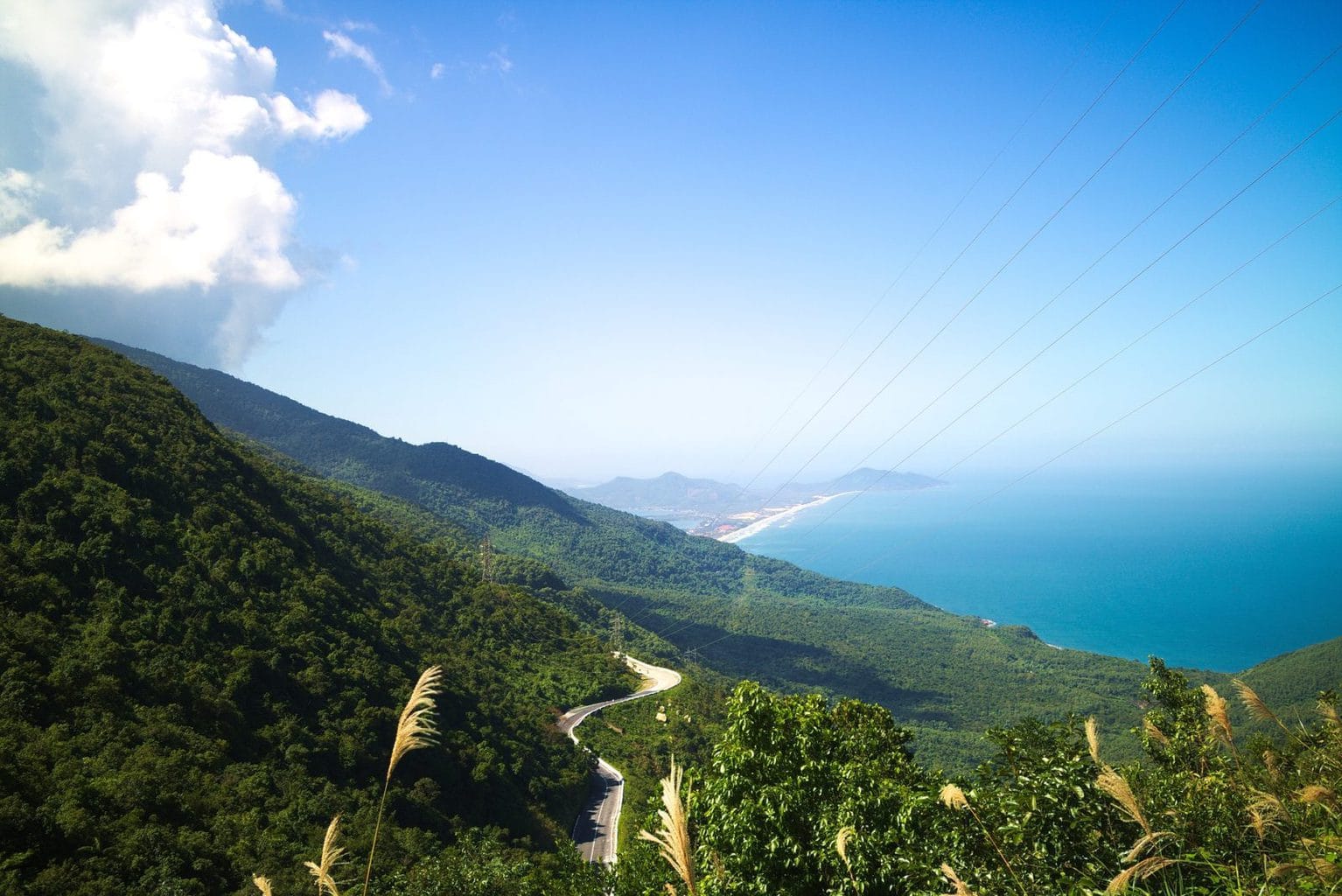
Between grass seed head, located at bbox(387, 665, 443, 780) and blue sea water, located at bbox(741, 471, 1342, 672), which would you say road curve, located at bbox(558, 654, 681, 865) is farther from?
blue sea water, located at bbox(741, 471, 1342, 672)

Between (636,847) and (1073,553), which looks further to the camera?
(1073,553)

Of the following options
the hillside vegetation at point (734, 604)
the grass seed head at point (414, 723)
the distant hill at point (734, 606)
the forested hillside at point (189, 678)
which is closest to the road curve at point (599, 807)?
the forested hillside at point (189, 678)

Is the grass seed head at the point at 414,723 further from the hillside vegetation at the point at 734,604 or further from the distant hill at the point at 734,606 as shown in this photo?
the distant hill at the point at 734,606

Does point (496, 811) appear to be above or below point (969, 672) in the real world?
below

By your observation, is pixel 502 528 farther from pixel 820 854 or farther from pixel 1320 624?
pixel 1320 624

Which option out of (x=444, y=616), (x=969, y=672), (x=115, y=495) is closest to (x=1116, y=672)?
(x=969, y=672)

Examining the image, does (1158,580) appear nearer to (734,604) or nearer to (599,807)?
(734,604)
